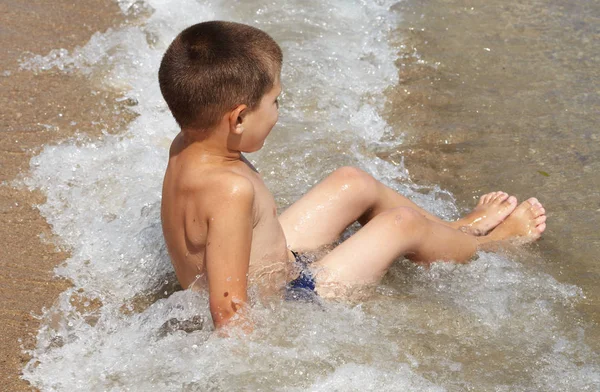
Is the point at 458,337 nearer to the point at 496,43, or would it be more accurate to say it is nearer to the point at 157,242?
the point at 157,242

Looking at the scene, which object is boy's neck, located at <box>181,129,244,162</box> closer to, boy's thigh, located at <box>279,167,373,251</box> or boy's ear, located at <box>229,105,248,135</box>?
boy's ear, located at <box>229,105,248,135</box>

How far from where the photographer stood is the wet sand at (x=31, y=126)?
10.6ft

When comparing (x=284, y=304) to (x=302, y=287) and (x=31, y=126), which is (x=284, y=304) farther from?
(x=31, y=126)

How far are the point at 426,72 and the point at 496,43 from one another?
0.60m

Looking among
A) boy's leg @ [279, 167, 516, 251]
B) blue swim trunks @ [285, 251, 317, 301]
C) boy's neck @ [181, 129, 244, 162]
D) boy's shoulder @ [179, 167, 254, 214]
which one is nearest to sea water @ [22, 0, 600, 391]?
blue swim trunks @ [285, 251, 317, 301]

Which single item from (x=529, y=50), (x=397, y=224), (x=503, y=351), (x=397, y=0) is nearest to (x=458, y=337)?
(x=503, y=351)

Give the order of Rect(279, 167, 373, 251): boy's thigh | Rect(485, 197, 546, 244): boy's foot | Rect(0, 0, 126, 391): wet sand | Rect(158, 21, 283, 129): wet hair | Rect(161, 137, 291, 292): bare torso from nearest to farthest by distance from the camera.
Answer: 1. Rect(158, 21, 283, 129): wet hair
2. Rect(161, 137, 291, 292): bare torso
3. Rect(0, 0, 126, 391): wet sand
4. Rect(279, 167, 373, 251): boy's thigh
5. Rect(485, 197, 546, 244): boy's foot

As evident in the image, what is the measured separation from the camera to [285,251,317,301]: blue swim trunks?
3293 mm

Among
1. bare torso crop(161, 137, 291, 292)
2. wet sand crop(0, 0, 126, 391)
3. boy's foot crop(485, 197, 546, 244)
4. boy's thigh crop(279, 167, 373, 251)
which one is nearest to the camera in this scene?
bare torso crop(161, 137, 291, 292)

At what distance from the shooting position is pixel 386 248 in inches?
135

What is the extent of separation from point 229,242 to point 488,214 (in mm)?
1614


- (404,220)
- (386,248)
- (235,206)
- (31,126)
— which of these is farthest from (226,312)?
(31,126)

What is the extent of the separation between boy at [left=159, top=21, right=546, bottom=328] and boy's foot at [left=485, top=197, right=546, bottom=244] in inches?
19.8

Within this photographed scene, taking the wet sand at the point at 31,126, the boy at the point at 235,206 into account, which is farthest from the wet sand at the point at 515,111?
the wet sand at the point at 31,126
